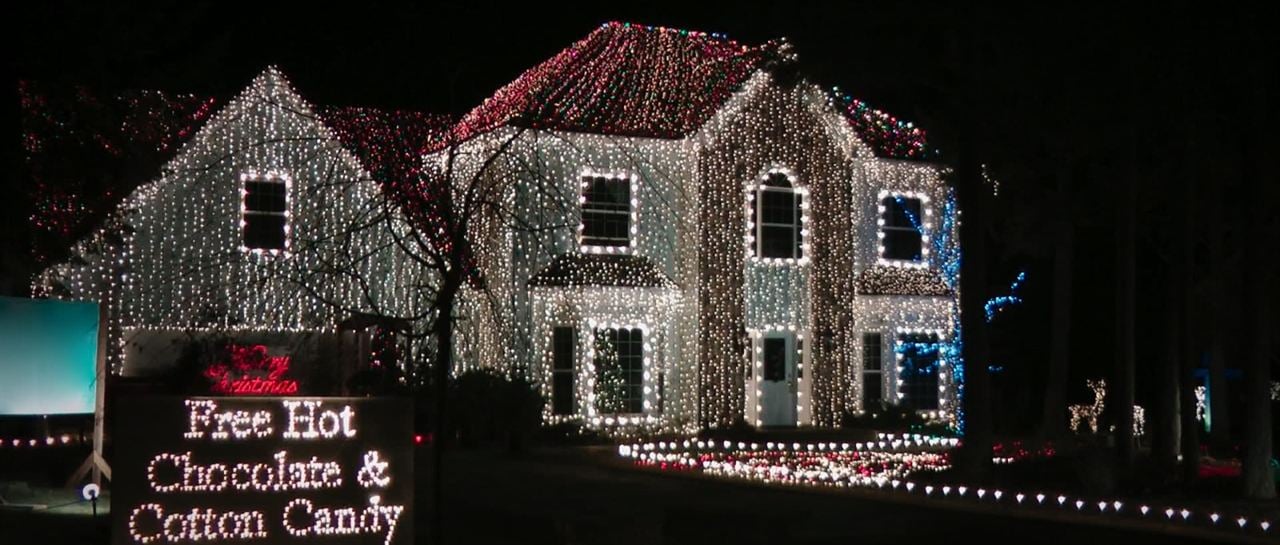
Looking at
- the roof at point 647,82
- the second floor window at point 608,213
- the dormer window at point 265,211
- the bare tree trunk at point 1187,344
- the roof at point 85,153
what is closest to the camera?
the roof at point 85,153

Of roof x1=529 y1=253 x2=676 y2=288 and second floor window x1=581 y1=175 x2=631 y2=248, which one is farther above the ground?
second floor window x1=581 y1=175 x2=631 y2=248

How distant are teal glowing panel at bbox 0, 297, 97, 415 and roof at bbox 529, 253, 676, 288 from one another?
1139 centimetres

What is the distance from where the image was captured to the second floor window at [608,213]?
90.2 ft

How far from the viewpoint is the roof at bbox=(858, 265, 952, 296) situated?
3002cm

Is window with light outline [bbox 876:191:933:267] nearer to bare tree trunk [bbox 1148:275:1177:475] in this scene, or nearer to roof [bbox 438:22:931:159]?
roof [bbox 438:22:931:159]

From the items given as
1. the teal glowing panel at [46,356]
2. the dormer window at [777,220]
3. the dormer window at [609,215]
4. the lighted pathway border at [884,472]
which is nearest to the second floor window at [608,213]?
the dormer window at [609,215]

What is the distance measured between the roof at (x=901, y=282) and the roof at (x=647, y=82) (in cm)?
232

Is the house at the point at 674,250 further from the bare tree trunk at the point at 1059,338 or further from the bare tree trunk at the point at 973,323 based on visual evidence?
the bare tree trunk at the point at 973,323

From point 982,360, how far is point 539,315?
963cm

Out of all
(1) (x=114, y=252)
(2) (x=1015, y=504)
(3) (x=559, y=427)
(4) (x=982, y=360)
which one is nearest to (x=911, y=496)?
(2) (x=1015, y=504)

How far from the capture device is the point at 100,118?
1535 centimetres

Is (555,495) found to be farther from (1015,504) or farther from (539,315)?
(539,315)

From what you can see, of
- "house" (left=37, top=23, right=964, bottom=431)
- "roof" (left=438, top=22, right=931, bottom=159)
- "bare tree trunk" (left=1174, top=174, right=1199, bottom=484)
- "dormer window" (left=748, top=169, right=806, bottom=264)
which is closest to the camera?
"bare tree trunk" (left=1174, top=174, right=1199, bottom=484)

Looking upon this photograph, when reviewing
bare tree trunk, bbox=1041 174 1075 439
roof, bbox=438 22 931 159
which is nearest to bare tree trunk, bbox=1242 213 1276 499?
bare tree trunk, bbox=1041 174 1075 439
